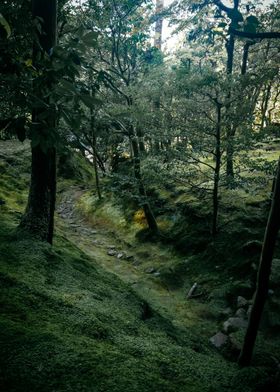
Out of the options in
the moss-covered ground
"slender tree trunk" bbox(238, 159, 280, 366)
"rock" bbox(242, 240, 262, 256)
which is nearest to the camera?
the moss-covered ground

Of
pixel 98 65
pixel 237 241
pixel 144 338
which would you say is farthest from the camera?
pixel 98 65

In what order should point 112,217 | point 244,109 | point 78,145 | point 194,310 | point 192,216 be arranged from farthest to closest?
point 112,217 < point 192,216 < point 244,109 < point 194,310 < point 78,145

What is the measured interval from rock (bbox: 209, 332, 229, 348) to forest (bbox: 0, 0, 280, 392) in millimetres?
26

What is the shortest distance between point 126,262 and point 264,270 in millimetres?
6076

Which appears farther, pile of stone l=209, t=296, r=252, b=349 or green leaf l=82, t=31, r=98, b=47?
pile of stone l=209, t=296, r=252, b=349

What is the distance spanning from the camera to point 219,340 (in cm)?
554

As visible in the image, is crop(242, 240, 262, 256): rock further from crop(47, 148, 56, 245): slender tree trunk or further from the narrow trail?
crop(47, 148, 56, 245): slender tree trunk

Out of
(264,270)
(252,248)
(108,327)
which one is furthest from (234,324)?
(108,327)

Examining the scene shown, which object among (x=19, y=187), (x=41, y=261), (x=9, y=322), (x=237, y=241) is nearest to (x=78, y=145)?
(x=9, y=322)

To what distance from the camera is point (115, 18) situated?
11383 millimetres

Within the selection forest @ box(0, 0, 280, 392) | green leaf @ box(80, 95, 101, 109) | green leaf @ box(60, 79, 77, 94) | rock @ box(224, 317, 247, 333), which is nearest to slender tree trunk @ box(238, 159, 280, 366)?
forest @ box(0, 0, 280, 392)

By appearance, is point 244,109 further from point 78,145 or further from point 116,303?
point 78,145

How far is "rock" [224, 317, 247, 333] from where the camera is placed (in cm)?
595

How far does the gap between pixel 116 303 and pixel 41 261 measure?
1.36 m
